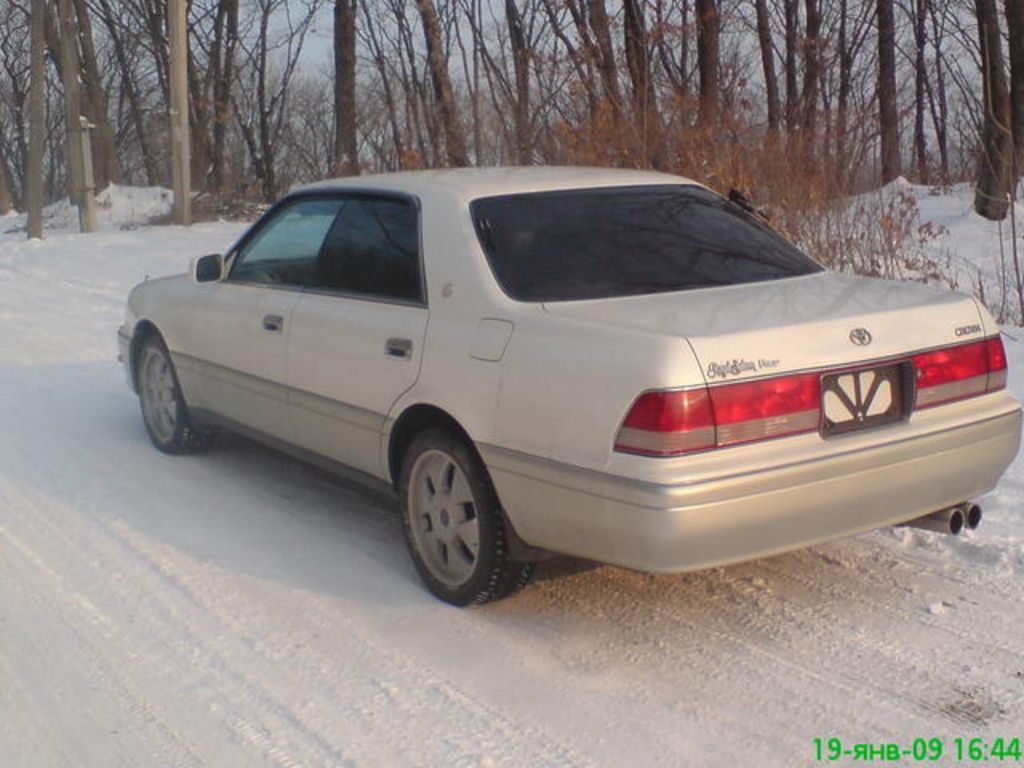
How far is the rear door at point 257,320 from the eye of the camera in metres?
5.55

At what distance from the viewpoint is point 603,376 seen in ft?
12.7

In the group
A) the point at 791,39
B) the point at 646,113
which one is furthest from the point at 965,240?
the point at 791,39

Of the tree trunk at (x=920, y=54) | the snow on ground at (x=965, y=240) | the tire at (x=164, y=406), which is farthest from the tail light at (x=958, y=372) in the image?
the tree trunk at (x=920, y=54)

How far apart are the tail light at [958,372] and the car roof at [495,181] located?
150cm

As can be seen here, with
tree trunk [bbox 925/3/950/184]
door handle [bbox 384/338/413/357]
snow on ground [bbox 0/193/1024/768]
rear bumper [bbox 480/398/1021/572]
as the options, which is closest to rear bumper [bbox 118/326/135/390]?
snow on ground [bbox 0/193/1024/768]

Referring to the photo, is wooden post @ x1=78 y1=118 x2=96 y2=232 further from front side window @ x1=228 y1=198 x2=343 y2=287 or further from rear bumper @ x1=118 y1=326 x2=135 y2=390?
front side window @ x1=228 y1=198 x2=343 y2=287

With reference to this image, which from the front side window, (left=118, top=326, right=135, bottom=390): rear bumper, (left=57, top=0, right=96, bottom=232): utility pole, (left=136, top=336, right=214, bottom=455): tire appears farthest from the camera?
(left=57, top=0, right=96, bottom=232): utility pole

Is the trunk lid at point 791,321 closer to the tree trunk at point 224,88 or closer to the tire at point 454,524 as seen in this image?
the tire at point 454,524

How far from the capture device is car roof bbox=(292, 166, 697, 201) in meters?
4.94

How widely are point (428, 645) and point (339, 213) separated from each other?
6.69 feet

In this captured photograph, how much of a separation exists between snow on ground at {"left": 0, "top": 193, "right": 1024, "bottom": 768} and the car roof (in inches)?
57.6

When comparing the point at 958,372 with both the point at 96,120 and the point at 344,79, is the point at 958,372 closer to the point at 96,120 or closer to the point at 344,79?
the point at 344,79

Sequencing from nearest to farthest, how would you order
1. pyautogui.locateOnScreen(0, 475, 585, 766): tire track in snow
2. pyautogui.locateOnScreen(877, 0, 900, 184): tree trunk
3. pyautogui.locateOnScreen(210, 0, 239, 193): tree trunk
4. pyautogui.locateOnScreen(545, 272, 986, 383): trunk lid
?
pyautogui.locateOnScreen(0, 475, 585, 766): tire track in snow, pyautogui.locateOnScreen(545, 272, 986, 383): trunk lid, pyautogui.locateOnScreen(877, 0, 900, 184): tree trunk, pyautogui.locateOnScreen(210, 0, 239, 193): tree trunk

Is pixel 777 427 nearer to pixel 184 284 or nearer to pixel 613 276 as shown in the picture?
pixel 613 276
